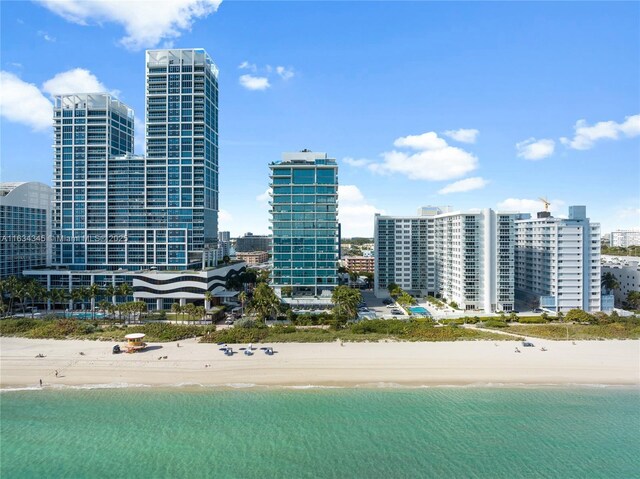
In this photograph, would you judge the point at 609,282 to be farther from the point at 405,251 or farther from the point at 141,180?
the point at 141,180

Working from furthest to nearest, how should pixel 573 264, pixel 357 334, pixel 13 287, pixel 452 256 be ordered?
1. pixel 452 256
2. pixel 573 264
3. pixel 13 287
4. pixel 357 334

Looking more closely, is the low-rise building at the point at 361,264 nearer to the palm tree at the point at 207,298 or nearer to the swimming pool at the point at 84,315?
the palm tree at the point at 207,298

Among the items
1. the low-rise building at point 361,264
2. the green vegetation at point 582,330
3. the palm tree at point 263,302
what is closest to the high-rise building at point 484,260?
the green vegetation at point 582,330

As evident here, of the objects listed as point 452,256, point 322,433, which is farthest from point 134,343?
point 452,256

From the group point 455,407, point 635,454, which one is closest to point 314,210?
point 455,407

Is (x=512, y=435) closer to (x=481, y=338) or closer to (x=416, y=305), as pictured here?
(x=481, y=338)

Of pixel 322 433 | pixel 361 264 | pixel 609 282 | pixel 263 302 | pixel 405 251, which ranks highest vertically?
pixel 405 251
